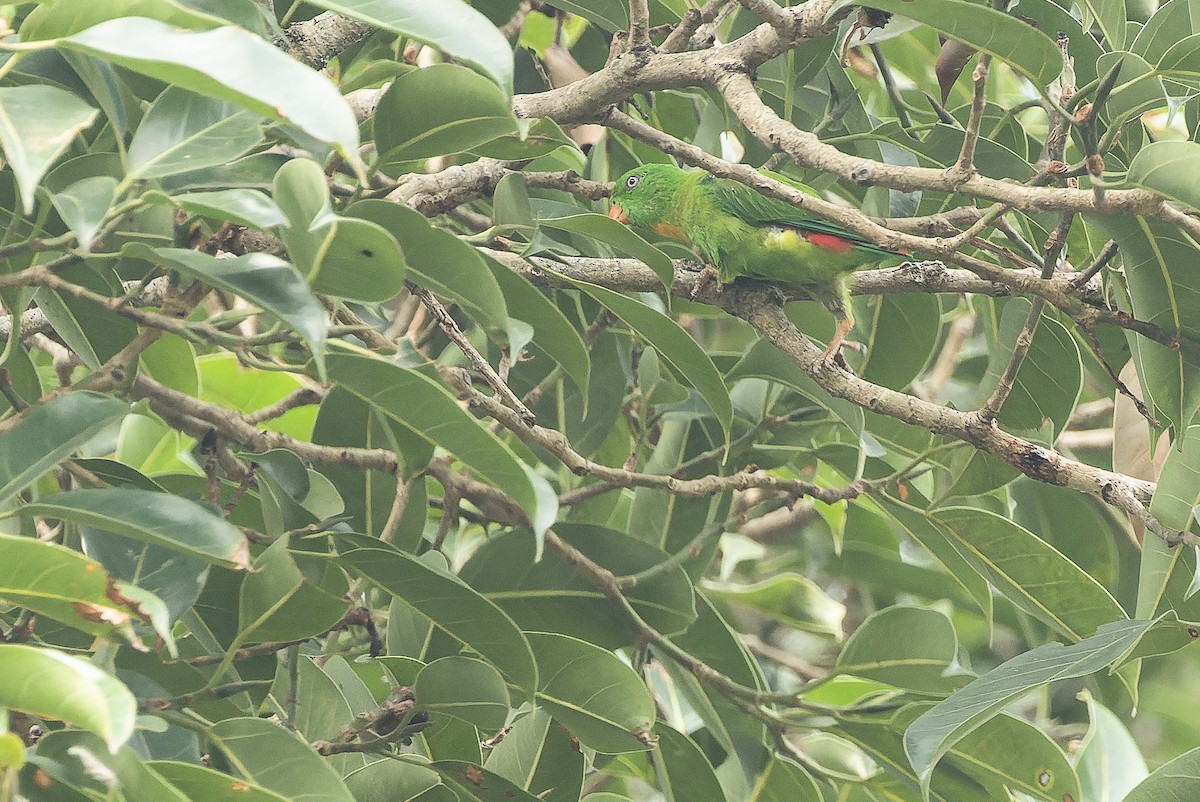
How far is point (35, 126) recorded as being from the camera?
1.09 meters

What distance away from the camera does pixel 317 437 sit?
208 centimetres

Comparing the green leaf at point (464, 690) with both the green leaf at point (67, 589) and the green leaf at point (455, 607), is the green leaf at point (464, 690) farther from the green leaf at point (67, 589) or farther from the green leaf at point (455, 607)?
the green leaf at point (67, 589)

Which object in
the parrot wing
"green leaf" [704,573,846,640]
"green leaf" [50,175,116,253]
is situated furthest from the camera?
"green leaf" [704,573,846,640]

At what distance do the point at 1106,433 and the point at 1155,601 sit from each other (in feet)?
6.61

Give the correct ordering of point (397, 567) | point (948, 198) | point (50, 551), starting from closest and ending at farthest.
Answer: point (50, 551), point (397, 567), point (948, 198)

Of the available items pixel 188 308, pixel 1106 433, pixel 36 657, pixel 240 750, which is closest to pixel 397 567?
pixel 240 750

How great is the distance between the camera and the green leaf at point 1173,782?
1.64m

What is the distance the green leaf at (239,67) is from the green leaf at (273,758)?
0.80 m

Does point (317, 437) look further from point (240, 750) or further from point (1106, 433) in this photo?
point (1106, 433)

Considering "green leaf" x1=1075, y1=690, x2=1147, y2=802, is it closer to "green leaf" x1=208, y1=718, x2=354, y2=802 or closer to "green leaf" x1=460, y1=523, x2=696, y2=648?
"green leaf" x1=460, y1=523, x2=696, y2=648

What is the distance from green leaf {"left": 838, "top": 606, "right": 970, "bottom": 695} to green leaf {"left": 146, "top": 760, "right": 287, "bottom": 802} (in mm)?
1355

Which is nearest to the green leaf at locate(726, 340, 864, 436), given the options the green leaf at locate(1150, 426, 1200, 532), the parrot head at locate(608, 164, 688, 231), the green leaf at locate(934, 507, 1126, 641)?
the green leaf at locate(934, 507, 1126, 641)

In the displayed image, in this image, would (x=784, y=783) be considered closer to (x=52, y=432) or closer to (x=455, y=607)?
(x=455, y=607)

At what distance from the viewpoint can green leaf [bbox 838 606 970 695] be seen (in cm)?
222
